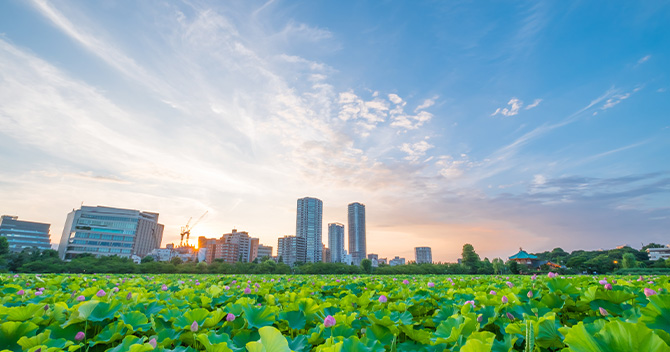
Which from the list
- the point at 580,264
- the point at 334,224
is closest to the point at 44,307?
the point at 580,264

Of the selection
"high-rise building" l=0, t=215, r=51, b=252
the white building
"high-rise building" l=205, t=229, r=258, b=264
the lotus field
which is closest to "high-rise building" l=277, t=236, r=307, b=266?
"high-rise building" l=205, t=229, r=258, b=264

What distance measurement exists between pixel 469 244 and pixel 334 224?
125 metres

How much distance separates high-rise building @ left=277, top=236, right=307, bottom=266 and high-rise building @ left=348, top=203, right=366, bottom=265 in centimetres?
3342

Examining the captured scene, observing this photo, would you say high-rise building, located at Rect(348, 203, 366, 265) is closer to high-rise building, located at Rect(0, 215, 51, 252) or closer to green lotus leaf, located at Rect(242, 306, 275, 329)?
high-rise building, located at Rect(0, 215, 51, 252)

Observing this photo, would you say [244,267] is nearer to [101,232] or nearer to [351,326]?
[351,326]

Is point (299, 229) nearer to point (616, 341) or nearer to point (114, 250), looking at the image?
point (114, 250)

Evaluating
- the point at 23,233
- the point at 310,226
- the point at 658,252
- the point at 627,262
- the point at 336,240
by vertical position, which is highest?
the point at 310,226

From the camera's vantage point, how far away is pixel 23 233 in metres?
106

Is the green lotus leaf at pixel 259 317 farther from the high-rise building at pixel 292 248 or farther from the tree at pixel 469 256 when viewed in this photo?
the high-rise building at pixel 292 248

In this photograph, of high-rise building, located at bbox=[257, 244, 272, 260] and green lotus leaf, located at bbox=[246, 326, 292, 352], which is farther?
high-rise building, located at bbox=[257, 244, 272, 260]

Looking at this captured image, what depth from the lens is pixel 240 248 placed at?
150 m

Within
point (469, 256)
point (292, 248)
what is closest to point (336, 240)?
point (292, 248)

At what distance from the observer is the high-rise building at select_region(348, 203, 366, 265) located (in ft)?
555

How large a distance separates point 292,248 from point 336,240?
33.6 metres
